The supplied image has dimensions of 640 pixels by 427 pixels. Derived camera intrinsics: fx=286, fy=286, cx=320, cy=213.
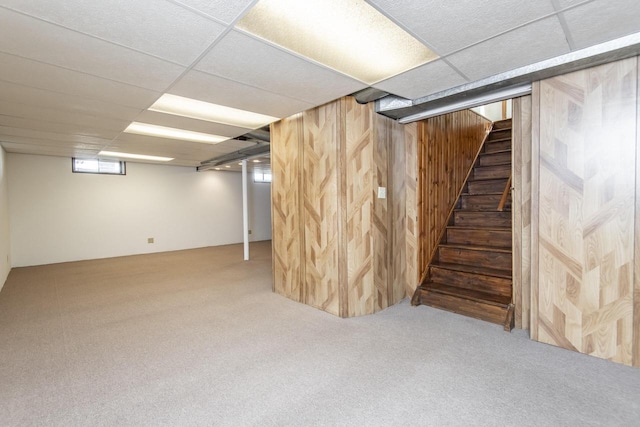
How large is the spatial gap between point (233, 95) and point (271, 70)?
71 cm

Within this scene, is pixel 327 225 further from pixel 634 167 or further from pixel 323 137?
pixel 634 167

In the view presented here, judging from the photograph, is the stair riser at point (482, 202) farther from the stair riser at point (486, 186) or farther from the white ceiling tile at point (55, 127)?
the white ceiling tile at point (55, 127)

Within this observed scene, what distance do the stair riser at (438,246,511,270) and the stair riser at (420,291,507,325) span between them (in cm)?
65

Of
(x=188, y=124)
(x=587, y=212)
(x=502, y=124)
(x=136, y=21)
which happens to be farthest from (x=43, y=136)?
(x=502, y=124)

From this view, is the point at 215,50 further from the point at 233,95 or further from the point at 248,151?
the point at 248,151

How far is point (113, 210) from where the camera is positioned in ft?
24.4

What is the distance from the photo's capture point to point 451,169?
454 centimetres

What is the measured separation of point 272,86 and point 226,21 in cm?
98

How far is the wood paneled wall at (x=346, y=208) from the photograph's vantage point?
131 inches

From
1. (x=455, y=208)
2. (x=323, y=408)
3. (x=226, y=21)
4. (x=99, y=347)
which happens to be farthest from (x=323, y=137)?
(x=99, y=347)

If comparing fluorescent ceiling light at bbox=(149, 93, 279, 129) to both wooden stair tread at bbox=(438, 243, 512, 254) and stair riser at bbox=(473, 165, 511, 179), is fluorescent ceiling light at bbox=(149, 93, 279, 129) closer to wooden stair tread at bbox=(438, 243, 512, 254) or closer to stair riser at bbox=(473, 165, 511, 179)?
wooden stair tread at bbox=(438, 243, 512, 254)

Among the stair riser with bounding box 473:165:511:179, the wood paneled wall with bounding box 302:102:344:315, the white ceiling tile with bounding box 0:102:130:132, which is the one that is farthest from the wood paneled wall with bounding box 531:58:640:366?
the white ceiling tile with bounding box 0:102:130:132

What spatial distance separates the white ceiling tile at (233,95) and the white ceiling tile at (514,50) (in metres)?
1.61

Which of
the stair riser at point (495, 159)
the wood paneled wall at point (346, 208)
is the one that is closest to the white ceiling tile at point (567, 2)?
the wood paneled wall at point (346, 208)
